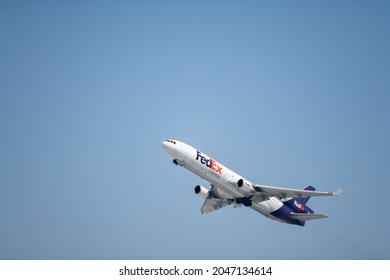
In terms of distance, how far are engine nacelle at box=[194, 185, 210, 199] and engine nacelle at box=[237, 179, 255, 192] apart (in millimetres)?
7165

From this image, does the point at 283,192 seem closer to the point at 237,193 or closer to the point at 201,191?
the point at 237,193

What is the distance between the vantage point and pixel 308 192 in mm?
83125

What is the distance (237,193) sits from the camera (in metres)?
85.4

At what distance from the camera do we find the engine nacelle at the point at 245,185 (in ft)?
274

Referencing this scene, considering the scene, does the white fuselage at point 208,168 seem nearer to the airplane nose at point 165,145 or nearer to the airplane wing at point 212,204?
the airplane nose at point 165,145

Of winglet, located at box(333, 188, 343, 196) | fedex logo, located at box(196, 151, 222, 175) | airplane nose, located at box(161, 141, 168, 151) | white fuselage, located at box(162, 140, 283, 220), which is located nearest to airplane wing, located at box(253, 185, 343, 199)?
white fuselage, located at box(162, 140, 283, 220)

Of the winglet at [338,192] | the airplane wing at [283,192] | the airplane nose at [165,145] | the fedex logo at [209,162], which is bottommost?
the winglet at [338,192]

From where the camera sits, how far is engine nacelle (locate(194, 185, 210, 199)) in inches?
3533

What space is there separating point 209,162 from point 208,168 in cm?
72

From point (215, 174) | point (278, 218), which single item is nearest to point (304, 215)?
point (278, 218)

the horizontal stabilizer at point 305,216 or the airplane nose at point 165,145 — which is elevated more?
the airplane nose at point 165,145

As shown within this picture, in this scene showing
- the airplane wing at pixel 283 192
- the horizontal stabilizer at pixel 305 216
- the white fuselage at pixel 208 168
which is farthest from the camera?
the horizontal stabilizer at pixel 305 216

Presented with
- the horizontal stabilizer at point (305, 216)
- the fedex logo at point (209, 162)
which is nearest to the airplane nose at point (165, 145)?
the fedex logo at point (209, 162)
